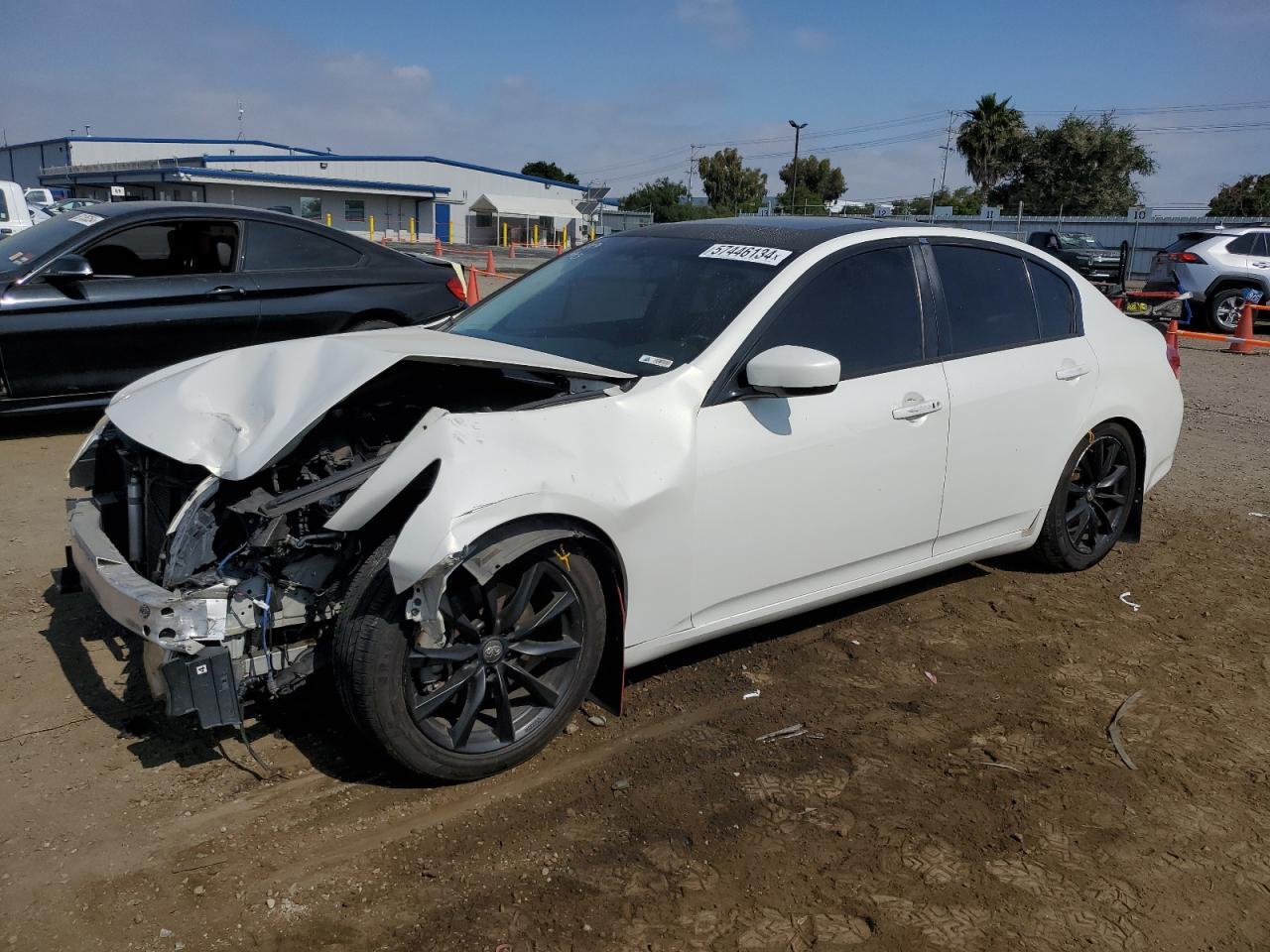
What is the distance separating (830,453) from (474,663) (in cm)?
150

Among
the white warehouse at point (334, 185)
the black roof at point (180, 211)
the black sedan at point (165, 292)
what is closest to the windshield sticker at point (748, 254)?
the black sedan at point (165, 292)

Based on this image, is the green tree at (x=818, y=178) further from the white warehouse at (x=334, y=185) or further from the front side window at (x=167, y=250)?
the front side window at (x=167, y=250)

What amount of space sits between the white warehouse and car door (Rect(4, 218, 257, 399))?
42248 millimetres

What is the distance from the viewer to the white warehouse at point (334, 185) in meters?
48.6

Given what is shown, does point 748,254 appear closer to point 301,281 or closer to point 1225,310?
point 301,281

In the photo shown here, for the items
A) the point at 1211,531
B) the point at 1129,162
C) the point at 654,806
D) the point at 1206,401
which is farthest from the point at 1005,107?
the point at 654,806

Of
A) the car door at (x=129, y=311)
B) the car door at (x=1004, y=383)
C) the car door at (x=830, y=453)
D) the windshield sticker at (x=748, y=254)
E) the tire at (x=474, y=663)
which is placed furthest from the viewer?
the car door at (x=129, y=311)

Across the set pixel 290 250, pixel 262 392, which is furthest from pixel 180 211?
pixel 262 392

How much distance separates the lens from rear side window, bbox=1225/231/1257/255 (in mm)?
16641

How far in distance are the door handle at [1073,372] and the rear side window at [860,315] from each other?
87 cm

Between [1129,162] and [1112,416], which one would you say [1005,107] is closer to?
[1129,162]

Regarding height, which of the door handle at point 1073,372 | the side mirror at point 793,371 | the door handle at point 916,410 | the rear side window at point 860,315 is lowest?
the door handle at point 916,410

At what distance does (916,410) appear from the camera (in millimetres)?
3914

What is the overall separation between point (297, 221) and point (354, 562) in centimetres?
516
